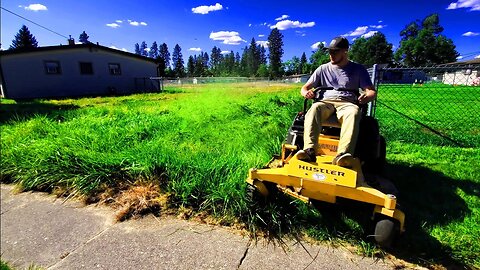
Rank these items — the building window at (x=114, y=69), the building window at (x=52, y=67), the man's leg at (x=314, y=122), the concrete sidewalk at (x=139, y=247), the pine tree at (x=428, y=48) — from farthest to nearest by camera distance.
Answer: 1. the pine tree at (x=428, y=48)
2. the building window at (x=114, y=69)
3. the building window at (x=52, y=67)
4. the man's leg at (x=314, y=122)
5. the concrete sidewalk at (x=139, y=247)

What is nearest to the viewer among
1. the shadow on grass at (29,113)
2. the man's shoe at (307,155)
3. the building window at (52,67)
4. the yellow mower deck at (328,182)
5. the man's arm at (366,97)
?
the yellow mower deck at (328,182)

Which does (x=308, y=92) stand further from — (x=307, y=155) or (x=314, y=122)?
(x=307, y=155)

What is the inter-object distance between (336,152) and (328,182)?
0.59 m

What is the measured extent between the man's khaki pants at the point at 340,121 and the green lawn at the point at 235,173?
Result: 0.69 metres

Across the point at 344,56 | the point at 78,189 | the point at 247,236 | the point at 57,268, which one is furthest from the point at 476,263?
the point at 78,189

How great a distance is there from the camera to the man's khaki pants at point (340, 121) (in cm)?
260

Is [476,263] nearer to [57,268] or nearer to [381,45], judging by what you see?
[57,268]

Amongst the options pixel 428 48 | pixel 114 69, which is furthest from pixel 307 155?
pixel 428 48

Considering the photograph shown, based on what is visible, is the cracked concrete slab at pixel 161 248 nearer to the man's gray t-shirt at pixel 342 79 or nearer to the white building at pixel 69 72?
the man's gray t-shirt at pixel 342 79

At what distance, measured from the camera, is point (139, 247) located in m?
2.59

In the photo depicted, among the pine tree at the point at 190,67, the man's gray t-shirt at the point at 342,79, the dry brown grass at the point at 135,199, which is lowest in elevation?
the dry brown grass at the point at 135,199

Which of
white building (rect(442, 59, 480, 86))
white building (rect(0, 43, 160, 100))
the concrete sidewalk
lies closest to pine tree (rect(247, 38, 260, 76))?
white building (rect(442, 59, 480, 86))

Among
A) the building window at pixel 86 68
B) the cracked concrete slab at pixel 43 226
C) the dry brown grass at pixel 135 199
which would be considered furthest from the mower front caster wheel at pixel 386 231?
the building window at pixel 86 68

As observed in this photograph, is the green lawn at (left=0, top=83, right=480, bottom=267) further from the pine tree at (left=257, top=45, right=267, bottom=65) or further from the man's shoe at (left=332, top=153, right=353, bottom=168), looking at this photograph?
the pine tree at (left=257, top=45, right=267, bottom=65)
